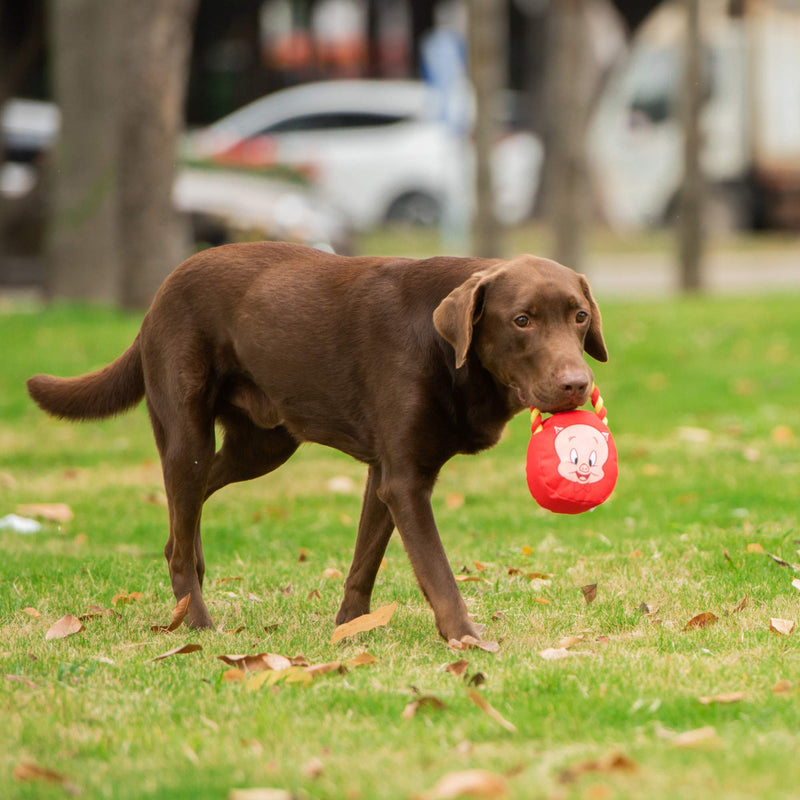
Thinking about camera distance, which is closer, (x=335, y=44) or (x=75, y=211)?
(x=75, y=211)

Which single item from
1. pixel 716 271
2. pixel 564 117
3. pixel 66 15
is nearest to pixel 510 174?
pixel 716 271

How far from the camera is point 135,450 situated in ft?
29.2

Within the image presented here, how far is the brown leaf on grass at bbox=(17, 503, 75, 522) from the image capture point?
693 centimetres

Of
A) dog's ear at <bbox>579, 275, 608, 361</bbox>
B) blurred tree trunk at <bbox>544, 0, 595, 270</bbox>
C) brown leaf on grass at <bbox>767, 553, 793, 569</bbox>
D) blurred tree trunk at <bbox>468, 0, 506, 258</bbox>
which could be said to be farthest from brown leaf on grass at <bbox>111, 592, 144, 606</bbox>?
blurred tree trunk at <bbox>544, 0, 595, 270</bbox>

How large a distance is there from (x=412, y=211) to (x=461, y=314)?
19543 mm

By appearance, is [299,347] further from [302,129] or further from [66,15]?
[302,129]

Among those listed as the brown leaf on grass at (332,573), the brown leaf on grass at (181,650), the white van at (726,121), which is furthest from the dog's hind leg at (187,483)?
the white van at (726,121)

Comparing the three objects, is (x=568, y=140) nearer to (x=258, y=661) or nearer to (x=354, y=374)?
(x=354, y=374)

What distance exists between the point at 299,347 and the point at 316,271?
11.8 inches

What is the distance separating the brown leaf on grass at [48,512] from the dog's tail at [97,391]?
1.74 metres

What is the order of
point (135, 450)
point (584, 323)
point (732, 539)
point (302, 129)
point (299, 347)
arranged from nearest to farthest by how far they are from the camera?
1. point (584, 323)
2. point (299, 347)
3. point (732, 539)
4. point (135, 450)
5. point (302, 129)

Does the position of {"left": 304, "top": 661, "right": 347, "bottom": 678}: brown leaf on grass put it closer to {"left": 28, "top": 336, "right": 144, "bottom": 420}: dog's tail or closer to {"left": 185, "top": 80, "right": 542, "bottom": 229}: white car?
{"left": 28, "top": 336, "right": 144, "bottom": 420}: dog's tail

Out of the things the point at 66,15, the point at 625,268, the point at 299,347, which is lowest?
the point at 625,268

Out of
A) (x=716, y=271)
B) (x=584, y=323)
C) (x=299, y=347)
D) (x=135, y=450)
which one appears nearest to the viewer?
(x=584, y=323)
